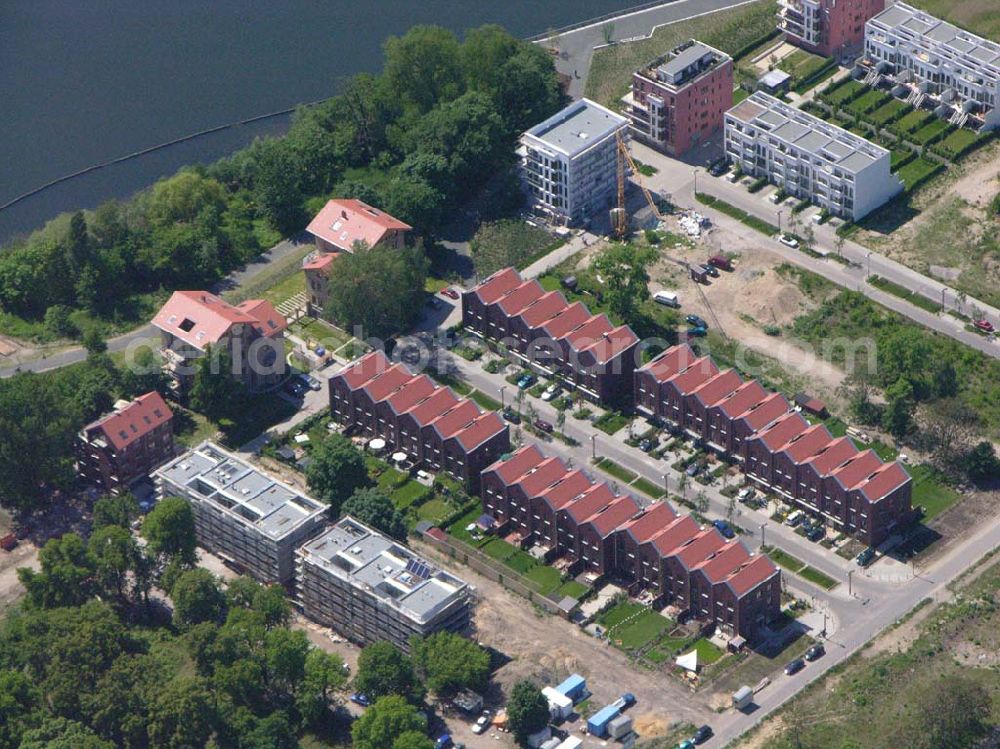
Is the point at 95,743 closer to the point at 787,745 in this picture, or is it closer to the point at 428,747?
the point at 428,747

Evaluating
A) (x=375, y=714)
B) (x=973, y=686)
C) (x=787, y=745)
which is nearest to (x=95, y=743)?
(x=375, y=714)

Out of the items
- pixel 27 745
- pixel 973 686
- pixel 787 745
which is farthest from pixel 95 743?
pixel 973 686

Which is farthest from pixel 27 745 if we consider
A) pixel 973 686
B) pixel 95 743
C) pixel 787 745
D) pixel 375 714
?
pixel 973 686

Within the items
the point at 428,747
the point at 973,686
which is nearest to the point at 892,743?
the point at 973,686

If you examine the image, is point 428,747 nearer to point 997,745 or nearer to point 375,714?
point 375,714

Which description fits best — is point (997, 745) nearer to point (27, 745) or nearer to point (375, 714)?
point (375, 714)

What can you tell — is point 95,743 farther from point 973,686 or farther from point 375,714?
point 973,686
